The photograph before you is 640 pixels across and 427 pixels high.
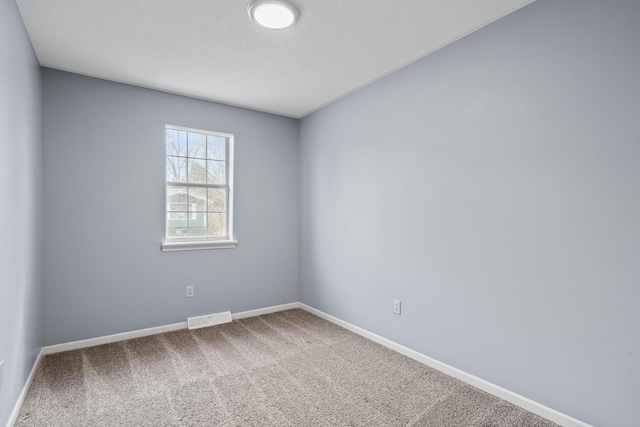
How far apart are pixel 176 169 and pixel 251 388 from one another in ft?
7.95

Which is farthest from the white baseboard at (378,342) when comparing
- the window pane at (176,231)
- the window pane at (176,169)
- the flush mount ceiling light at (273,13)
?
the flush mount ceiling light at (273,13)

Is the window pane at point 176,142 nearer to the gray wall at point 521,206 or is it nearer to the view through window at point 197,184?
the view through window at point 197,184

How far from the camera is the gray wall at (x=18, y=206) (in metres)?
1.76

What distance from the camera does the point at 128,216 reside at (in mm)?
3270

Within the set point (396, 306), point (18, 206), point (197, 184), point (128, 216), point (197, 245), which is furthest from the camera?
point (197, 184)

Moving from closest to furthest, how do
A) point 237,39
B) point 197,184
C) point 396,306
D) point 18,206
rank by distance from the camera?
point 18,206
point 237,39
point 396,306
point 197,184

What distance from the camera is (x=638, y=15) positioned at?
1.63 metres

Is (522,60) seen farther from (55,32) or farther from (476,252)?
(55,32)

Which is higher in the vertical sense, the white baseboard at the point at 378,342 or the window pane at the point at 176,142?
the window pane at the point at 176,142

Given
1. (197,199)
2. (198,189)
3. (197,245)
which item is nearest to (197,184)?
(198,189)

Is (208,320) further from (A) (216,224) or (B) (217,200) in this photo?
(B) (217,200)

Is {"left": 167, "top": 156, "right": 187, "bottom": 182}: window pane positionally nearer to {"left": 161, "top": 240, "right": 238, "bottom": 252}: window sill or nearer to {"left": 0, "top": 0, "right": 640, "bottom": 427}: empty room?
{"left": 0, "top": 0, "right": 640, "bottom": 427}: empty room

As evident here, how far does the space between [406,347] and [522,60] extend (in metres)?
2.35

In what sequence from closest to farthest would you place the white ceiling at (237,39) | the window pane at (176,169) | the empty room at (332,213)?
the empty room at (332,213), the white ceiling at (237,39), the window pane at (176,169)
